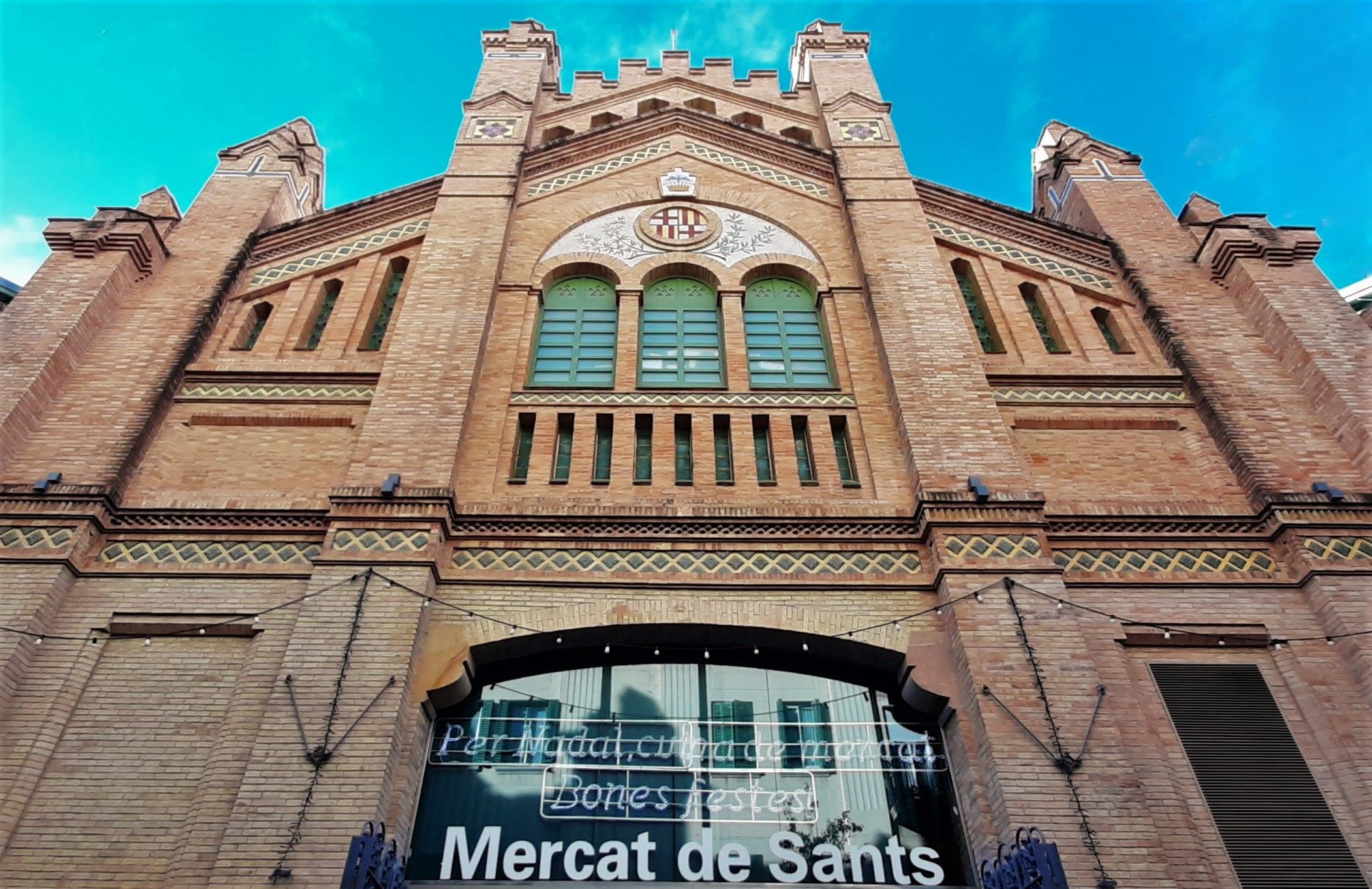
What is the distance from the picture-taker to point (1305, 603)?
31.4 ft

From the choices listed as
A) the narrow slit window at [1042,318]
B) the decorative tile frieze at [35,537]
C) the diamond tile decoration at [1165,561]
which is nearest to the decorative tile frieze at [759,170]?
the narrow slit window at [1042,318]

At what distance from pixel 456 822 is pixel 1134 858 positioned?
5.59 meters

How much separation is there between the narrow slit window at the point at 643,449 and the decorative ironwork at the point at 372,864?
15.2ft

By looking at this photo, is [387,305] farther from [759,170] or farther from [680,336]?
[759,170]

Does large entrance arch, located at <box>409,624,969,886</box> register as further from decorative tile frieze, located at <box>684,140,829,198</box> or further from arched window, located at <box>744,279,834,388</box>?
decorative tile frieze, located at <box>684,140,829,198</box>

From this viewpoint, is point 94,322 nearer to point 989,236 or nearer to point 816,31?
point 989,236

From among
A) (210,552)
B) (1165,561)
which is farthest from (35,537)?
(1165,561)

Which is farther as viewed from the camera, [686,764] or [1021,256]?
[1021,256]

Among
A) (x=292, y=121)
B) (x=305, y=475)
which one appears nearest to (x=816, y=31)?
(x=292, y=121)

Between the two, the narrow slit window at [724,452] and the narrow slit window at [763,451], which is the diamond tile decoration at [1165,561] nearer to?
the narrow slit window at [763,451]

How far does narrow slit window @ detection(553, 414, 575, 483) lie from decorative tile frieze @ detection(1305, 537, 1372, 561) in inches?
313

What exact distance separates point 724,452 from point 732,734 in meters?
3.54

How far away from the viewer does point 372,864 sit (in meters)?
6.77

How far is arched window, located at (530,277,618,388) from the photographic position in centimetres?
1240
